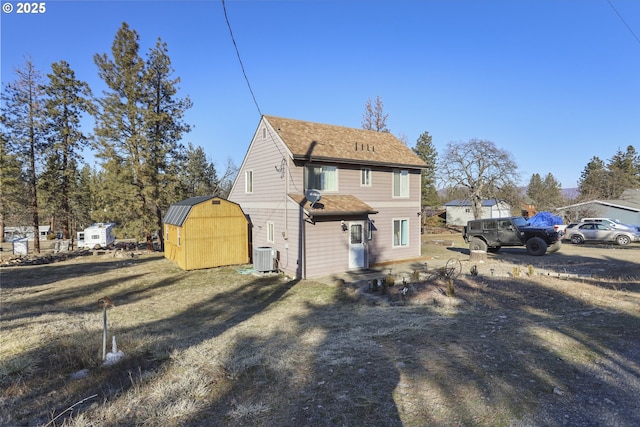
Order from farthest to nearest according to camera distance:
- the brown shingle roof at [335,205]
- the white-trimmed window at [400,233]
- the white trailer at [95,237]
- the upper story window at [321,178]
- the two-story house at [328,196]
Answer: the white trailer at [95,237]
the white-trimmed window at [400,233]
the upper story window at [321,178]
the two-story house at [328,196]
the brown shingle roof at [335,205]

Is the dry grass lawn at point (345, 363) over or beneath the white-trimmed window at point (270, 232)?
beneath

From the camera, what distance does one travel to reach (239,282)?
1369 cm

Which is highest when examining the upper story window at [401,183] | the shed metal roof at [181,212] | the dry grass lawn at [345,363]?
the upper story window at [401,183]

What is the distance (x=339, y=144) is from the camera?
16812 millimetres

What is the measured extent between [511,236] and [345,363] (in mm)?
17846

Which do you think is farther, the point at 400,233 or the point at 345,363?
the point at 400,233

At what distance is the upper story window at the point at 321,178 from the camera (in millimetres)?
15102

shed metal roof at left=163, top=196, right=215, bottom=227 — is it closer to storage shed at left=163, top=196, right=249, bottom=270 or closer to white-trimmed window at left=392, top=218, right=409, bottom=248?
storage shed at left=163, top=196, right=249, bottom=270

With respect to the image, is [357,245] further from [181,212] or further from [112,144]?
[112,144]

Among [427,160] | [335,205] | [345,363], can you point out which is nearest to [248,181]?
[335,205]

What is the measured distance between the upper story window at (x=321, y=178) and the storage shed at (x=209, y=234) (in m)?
4.52

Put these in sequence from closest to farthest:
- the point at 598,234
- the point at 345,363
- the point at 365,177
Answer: the point at 345,363
the point at 365,177
the point at 598,234

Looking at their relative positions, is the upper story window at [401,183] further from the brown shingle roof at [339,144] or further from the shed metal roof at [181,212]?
the shed metal roof at [181,212]

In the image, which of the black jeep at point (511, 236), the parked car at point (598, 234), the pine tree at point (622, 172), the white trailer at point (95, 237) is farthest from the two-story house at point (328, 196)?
the pine tree at point (622, 172)
